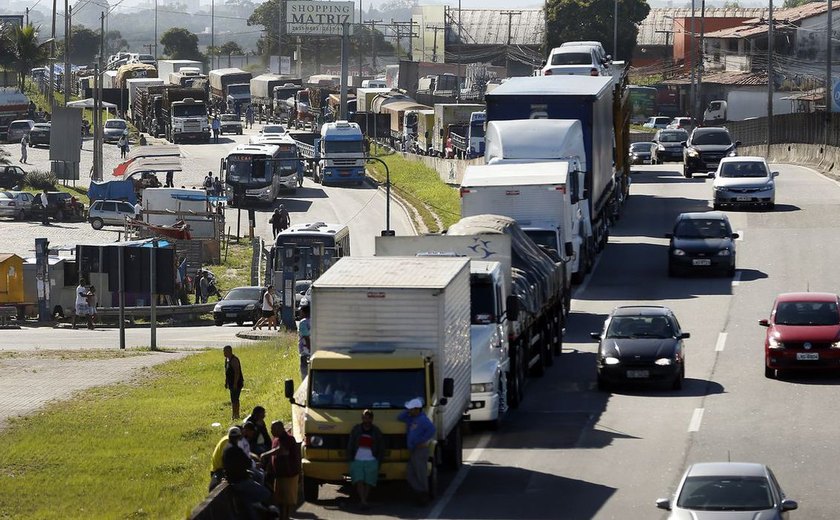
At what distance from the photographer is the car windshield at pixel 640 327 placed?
28703 mm

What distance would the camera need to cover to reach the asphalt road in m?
20.6

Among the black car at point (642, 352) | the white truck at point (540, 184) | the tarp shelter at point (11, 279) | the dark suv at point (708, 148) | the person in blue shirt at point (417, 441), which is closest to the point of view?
the person in blue shirt at point (417, 441)

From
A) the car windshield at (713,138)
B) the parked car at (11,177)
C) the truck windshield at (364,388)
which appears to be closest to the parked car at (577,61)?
the car windshield at (713,138)

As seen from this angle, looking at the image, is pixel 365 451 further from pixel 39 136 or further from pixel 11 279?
pixel 39 136

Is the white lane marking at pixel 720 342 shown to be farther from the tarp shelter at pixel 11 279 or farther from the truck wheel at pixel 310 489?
the tarp shelter at pixel 11 279

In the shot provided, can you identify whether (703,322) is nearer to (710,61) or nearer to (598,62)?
(598,62)

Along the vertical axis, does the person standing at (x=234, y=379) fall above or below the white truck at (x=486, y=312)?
below

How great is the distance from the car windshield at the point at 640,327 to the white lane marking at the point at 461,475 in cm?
472

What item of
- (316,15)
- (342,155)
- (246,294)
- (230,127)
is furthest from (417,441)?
(316,15)

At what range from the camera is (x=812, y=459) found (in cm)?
2272

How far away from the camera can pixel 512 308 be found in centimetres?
2606

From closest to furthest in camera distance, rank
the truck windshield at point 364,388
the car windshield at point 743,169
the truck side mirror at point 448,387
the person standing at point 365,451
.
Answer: the person standing at point 365,451 < the truck windshield at point 364,388 < the truck side mirror at point 448,387 < the car windshield at point 743,169

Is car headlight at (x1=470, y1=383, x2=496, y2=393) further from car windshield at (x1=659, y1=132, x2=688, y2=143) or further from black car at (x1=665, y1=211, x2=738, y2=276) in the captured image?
car windshield at (x1=659, y1=132, x2=688, y2=143)

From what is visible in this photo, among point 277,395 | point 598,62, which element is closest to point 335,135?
point 598,62
